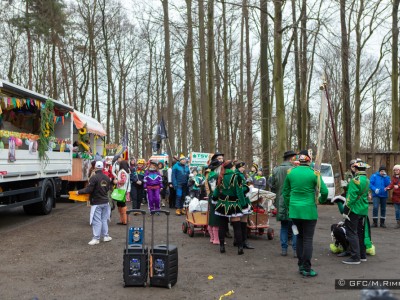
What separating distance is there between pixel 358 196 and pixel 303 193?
1318mm

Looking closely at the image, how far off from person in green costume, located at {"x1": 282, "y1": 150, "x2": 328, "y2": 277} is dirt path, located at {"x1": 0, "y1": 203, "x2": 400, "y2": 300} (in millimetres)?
337

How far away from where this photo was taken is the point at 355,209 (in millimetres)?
Answer: 7855

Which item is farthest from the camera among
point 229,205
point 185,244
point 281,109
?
point 281,109

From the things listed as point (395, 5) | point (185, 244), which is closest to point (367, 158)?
point (395, 5)

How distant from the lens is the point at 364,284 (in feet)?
21.6

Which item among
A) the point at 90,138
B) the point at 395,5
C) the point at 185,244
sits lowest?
the point at 185,244

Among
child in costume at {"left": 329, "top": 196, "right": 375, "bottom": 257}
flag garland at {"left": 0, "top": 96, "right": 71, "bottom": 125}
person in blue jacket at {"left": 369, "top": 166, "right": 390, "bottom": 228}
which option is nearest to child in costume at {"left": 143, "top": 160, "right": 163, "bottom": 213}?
flag garland at {"left": 0, "top": 96, "right": 71, "bottom": 125}

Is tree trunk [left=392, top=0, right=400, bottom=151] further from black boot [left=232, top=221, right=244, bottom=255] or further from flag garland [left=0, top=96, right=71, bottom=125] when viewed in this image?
black boot [left=232, top=221, right=244, bottom=255]

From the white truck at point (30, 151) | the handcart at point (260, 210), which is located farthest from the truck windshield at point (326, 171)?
the white truck at point (30, 151)

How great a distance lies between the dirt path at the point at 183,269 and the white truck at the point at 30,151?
1.41m

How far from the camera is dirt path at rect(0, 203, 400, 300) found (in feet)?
20.1

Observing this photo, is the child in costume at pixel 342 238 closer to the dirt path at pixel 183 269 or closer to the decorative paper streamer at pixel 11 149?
the dirt path at pixel 183 269

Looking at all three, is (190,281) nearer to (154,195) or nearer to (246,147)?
(154,195)

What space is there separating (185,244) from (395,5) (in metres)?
19.9
